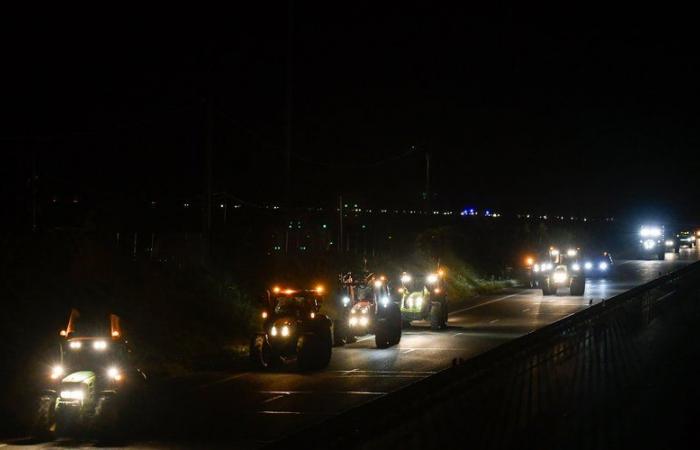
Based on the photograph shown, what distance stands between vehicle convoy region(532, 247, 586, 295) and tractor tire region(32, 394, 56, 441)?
38017mm

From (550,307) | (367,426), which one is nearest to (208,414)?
(367,426)

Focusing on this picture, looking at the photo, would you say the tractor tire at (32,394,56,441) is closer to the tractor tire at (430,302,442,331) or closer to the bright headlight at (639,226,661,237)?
the tractor tire at (430,302,442,331)

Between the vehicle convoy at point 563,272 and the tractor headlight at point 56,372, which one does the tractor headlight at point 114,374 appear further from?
the vehicle convoy at point 563,272

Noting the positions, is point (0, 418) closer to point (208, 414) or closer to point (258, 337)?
point (208, 414)

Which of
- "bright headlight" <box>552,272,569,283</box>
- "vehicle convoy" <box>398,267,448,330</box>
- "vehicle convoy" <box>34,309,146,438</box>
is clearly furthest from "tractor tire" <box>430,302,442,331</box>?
"vehicle convoy" <box>34,309,146,438</box>

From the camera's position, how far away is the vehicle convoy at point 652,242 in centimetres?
9169

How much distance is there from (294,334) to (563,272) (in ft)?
95.0

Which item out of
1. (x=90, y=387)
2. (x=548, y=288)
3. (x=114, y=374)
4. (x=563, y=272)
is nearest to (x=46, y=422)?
(x=90, y=387)

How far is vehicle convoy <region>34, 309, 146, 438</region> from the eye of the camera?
53.4ft

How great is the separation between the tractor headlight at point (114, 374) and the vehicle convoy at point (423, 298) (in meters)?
20.2

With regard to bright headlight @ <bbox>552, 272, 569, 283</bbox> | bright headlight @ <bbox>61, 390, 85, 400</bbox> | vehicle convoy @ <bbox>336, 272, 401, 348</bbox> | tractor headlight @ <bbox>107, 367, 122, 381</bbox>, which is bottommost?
bright headlight @ <bbox>61, 390, 85, 400</bbox>

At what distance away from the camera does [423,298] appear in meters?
36.6

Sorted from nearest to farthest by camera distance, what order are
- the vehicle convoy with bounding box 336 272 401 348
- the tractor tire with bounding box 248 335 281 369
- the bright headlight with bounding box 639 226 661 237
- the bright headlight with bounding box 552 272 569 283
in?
the tractor tire with bounding box 248 335 281 369 < the vehicle convoy with bounding box 336 272 401 348 < the bright headlight with bounding box 552 272 569 283 < the bright headlight with bounding box 639 226 661 237

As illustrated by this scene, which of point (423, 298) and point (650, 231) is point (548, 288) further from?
point (650, 231)
